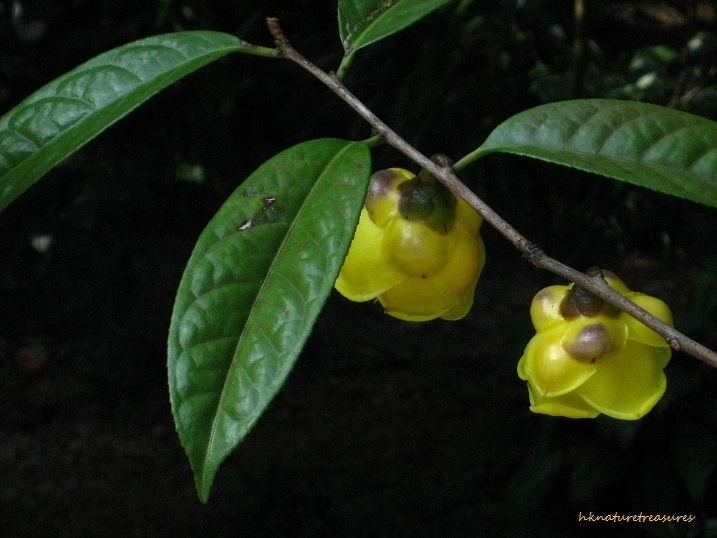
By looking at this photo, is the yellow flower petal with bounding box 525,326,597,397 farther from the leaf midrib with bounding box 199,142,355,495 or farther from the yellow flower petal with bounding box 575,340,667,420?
the leaf midrib with bounding box 199,142,355,495

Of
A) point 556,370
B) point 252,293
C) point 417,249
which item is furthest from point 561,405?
point 252,293

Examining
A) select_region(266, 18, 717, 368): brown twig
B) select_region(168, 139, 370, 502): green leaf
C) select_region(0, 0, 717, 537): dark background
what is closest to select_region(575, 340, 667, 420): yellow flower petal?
select_region(266, 18, 717, 368): brown twig

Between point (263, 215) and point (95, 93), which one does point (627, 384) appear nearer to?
point (263, 215)

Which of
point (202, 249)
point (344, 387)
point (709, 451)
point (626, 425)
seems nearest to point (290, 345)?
point (202, 249)

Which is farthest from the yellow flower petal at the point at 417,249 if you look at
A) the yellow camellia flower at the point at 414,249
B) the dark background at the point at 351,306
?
the dark background at the point at 351,306

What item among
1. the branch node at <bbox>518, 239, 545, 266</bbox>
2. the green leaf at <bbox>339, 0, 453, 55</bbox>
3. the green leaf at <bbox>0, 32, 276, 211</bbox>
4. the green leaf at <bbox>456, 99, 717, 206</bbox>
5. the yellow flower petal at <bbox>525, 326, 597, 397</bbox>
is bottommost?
the yellow flower petal at <bbox>525, 326, 597, 397</bbox>

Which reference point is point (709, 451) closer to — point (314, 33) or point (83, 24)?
point (314, 33)
